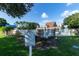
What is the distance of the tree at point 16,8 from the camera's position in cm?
177

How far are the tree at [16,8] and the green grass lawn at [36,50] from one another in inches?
8.9

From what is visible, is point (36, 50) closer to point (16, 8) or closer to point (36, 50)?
point (36, 50)

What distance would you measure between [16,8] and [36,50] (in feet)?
1.43

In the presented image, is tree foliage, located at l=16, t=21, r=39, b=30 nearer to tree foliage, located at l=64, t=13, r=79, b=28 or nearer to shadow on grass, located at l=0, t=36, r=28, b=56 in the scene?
shadow on grass, located at l=0, t=36, r=28, b=56

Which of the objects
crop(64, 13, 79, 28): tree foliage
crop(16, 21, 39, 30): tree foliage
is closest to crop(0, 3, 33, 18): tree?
crop(16, 21, 39, 30): tree foliage

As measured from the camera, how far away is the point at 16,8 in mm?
1799

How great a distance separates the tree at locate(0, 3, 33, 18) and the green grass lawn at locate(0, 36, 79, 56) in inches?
8.9

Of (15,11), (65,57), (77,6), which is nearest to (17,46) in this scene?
(15,11)

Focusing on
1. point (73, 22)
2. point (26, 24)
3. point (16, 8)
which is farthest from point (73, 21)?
point (16, 8)

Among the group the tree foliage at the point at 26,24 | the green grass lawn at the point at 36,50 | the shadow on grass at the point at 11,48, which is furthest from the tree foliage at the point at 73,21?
the shadow on grass at the point at 11,48

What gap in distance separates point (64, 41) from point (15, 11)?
1.77 ft

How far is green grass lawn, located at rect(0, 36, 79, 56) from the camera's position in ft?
5.75

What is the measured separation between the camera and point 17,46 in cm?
177

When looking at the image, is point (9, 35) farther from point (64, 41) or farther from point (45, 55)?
point (64, 41)
